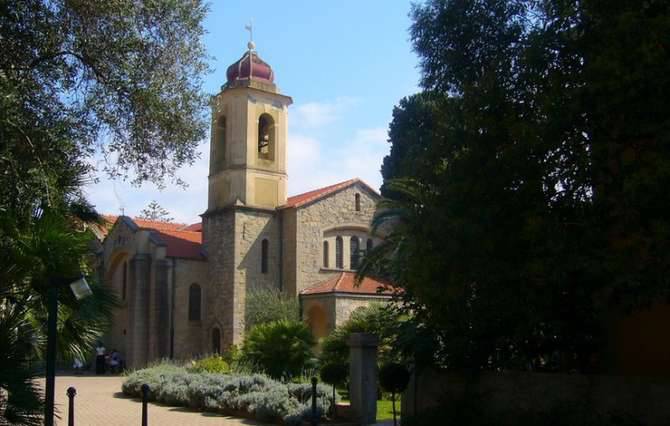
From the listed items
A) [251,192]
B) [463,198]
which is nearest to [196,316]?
[251,192]

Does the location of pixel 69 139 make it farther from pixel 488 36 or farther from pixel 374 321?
pixel 374 321

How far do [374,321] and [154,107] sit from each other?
419 inches

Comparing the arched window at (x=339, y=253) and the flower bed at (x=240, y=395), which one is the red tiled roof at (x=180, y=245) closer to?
the arched window at (x=339, y=253)

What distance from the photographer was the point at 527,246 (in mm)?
10422

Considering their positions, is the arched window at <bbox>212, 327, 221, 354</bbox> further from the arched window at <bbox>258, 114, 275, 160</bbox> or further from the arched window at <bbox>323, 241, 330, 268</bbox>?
the arched window at <bbox>258, 114, 275, 160</bbox>

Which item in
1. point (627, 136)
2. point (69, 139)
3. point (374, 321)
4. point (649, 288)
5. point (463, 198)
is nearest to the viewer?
point (649, 288)

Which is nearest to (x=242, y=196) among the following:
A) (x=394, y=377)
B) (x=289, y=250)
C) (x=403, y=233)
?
(x=289, y=250)

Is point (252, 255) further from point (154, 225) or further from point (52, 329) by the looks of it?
point (52, 329)

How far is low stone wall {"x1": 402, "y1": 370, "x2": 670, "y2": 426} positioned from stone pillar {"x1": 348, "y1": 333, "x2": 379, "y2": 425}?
946 millimetres

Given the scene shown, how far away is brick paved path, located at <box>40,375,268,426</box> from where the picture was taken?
1628 cm

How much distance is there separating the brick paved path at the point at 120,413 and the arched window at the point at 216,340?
1072cm

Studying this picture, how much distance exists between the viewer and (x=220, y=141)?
38.5m

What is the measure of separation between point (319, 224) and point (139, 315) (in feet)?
32.0

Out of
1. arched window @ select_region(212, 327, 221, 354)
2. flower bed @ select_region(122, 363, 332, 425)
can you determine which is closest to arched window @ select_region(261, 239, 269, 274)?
arched window @ select_region(212, 327, 221, 354)
